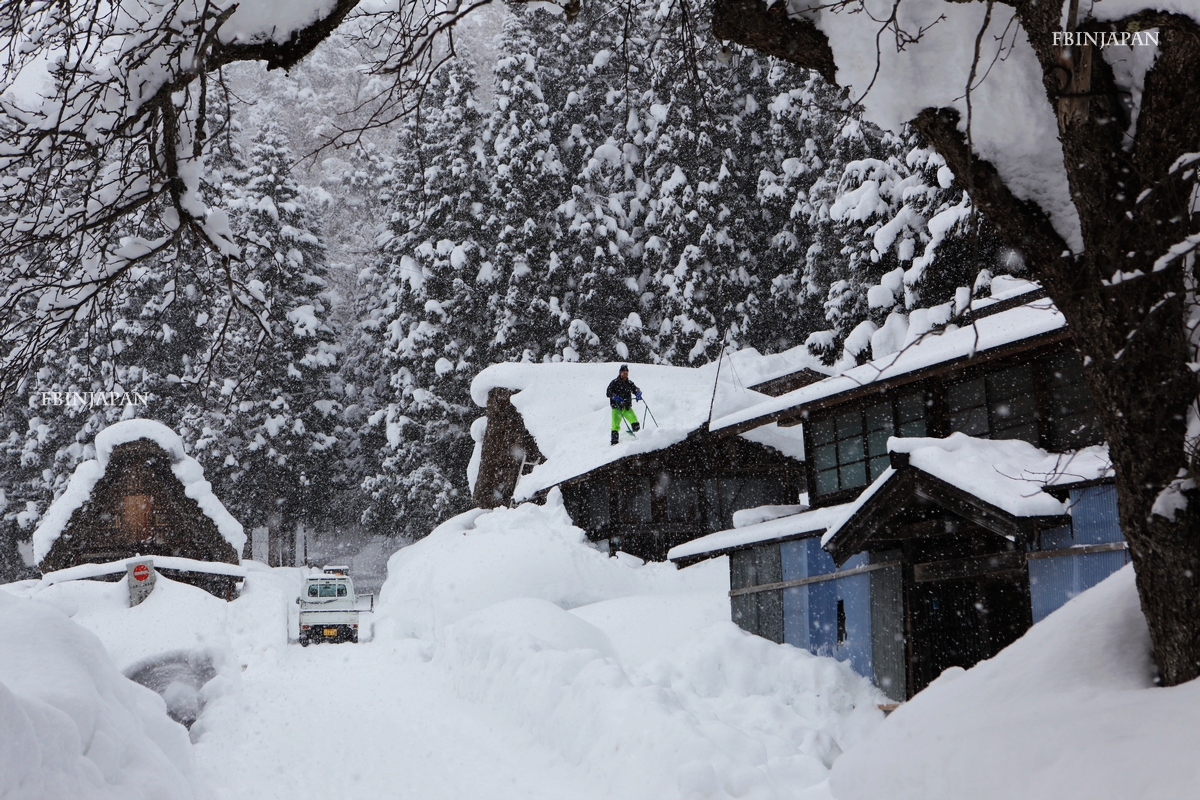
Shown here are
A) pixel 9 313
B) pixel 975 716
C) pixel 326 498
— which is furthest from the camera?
pixel 326 498

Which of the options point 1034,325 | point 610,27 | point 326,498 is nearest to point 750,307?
point 610,27

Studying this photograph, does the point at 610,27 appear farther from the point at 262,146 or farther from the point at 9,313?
the point at 9,313

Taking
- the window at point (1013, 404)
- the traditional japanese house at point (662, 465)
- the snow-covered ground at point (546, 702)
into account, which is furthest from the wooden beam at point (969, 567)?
the traditional japanese house at point (662, 465)

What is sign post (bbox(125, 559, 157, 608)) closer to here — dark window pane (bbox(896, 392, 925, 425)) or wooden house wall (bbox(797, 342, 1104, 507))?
wooden house wall (bbox(797, 342, 1104, 507))

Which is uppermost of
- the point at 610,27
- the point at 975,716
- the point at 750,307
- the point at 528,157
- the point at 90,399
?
the point at 610,27

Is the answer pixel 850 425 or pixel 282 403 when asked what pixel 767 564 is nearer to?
pixel 850 425

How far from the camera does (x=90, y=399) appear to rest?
36594mm

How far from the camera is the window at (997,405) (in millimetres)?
12711

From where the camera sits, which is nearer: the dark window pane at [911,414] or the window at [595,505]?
the dark window pane at [911,414]

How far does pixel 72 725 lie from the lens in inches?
184

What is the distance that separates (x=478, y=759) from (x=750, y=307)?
2796cm

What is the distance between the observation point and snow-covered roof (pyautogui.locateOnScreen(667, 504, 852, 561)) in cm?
1448

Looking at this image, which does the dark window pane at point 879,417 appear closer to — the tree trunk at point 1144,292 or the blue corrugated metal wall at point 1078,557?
the blue corrugated metal wall at point 1078,557

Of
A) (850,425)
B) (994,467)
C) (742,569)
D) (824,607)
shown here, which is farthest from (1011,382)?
(742,569)
